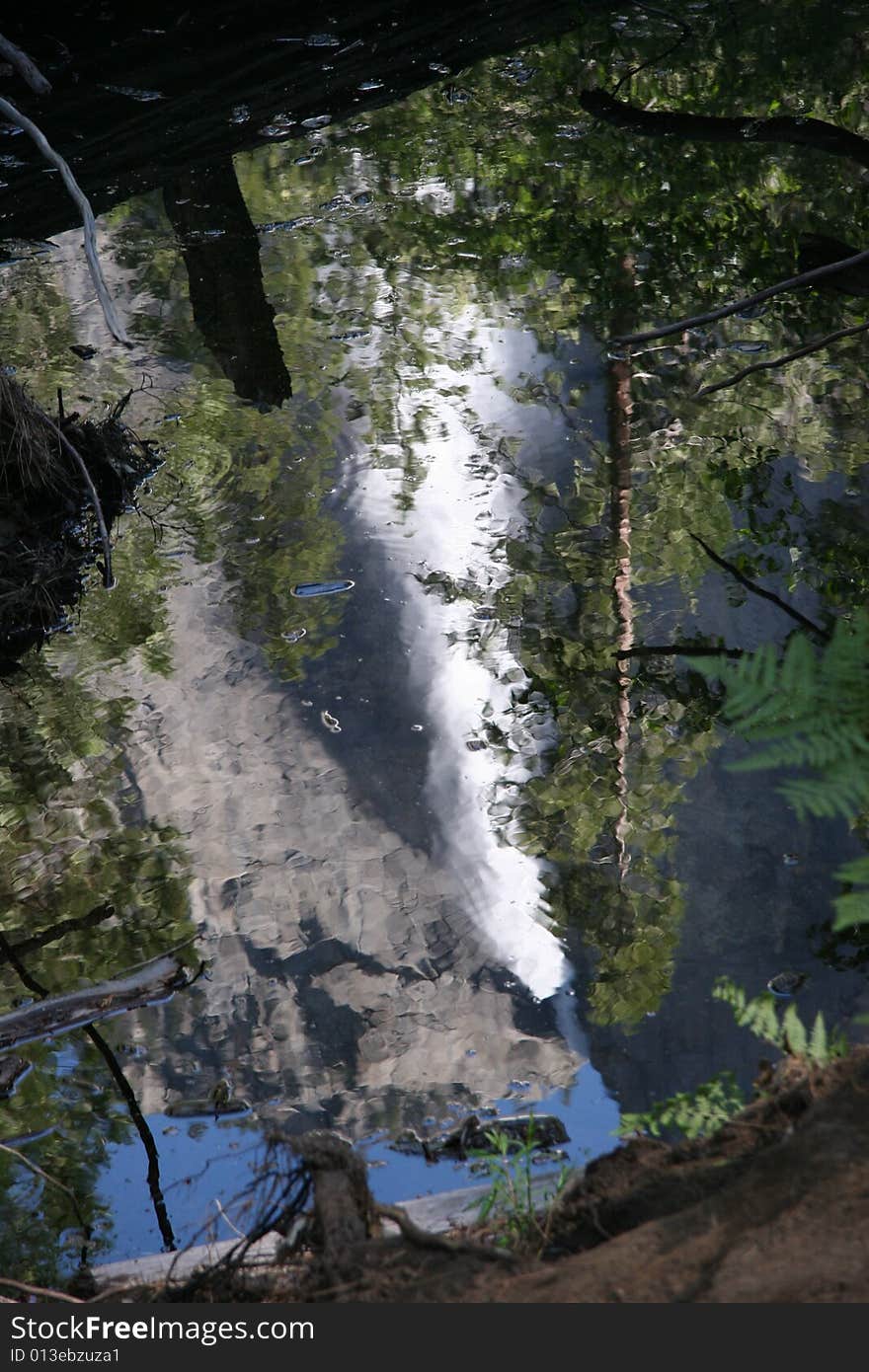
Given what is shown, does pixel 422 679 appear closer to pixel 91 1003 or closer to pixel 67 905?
pixel 67 905

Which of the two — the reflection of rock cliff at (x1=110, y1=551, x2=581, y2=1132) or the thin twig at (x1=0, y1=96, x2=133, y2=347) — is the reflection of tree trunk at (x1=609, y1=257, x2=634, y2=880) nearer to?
the reflection of rock cliff at (x1=110, y1=551, x2=581, y2=1132)

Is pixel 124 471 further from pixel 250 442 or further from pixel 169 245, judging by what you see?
pixel 169 245

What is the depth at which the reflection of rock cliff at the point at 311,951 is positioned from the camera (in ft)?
9.75

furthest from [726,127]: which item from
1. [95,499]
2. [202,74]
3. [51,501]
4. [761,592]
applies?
[95,499]

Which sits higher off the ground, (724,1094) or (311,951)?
(724,1094)

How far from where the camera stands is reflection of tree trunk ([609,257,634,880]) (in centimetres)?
362

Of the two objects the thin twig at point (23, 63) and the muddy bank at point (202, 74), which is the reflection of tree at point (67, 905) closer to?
the thin twig at point (23, 63)

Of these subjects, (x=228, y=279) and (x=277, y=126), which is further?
(x=277, y=126)

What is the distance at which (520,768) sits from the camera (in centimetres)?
377

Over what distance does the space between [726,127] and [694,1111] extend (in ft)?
23.7

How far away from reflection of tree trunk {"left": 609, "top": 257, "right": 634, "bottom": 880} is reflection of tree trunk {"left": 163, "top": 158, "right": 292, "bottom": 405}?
5.27ft

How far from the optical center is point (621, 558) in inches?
178

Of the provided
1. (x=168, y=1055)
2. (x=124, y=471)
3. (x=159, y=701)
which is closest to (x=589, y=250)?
(x=124, y=471)

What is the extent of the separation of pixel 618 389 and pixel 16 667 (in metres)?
2.87
